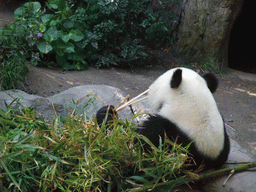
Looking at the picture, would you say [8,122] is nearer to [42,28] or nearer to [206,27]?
[42,28]

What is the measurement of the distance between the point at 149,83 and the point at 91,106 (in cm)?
259

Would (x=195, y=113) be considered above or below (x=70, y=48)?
above

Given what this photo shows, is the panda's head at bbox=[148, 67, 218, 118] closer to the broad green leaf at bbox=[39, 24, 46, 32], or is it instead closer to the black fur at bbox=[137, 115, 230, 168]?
the black fur at bbox=[137, 115, 230, 168]

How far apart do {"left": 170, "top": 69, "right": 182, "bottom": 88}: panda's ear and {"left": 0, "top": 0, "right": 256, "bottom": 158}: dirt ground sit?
7.88ft

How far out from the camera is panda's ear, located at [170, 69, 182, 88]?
2.14 metres

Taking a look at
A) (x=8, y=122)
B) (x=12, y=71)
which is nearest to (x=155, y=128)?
(x=8, y=122)

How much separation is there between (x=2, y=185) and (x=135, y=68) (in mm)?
5087

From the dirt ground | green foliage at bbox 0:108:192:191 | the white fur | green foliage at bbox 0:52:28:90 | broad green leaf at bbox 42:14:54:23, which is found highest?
broad green leaf at bbox 42:14:54:23

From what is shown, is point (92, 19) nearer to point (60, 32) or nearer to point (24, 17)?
point (60, 32)

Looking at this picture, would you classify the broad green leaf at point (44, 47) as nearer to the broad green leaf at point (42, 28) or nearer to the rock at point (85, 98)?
the broad green leaf at point (42, 28)

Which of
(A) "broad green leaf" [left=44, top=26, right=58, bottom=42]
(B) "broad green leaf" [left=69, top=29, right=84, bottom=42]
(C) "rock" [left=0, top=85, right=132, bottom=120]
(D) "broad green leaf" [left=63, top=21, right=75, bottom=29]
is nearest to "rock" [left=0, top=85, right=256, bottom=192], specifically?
(C) "rock" [left=0, top=85, right=132, bottom=120]

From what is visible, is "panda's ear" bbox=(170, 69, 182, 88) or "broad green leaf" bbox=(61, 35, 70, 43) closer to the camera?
"panda's ear" bbox=(170, 69, 182, 88)

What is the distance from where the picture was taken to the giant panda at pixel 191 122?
6.87 ft

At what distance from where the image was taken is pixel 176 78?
2.16 m
